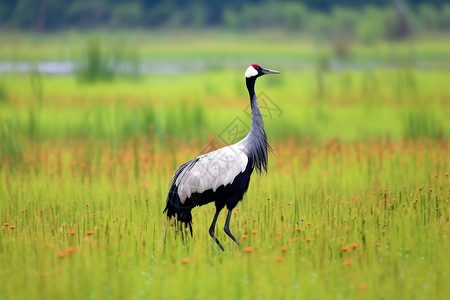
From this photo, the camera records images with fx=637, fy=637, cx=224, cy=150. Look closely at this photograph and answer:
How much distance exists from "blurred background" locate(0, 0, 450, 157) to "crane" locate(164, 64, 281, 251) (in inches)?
121

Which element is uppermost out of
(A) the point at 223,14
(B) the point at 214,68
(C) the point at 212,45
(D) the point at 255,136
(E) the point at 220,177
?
(A) the point at 223,14

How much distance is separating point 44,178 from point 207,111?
17.4 feet

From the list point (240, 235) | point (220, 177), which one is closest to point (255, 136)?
point (220, 177)

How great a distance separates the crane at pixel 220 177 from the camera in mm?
4953

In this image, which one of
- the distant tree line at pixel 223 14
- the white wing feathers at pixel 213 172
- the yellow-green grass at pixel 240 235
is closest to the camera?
the yellow-green grass at pixel 240 235

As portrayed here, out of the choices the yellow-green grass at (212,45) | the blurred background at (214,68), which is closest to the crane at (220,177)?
the blurred background at (214,68)

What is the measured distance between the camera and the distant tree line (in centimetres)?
2611

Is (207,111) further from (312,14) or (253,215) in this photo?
(312,14)

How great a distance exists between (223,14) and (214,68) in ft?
35.6

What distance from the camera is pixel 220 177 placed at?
4949 mm

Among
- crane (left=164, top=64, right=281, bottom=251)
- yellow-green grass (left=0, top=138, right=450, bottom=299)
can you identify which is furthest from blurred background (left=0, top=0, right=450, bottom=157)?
crane (left=164, top=64, right=281, bottom=251)

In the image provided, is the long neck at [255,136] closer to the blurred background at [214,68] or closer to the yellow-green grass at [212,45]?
the blurred background at [214,68]

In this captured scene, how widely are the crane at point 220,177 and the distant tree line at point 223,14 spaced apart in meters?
21.1

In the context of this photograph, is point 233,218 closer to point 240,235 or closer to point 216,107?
point 240,235
